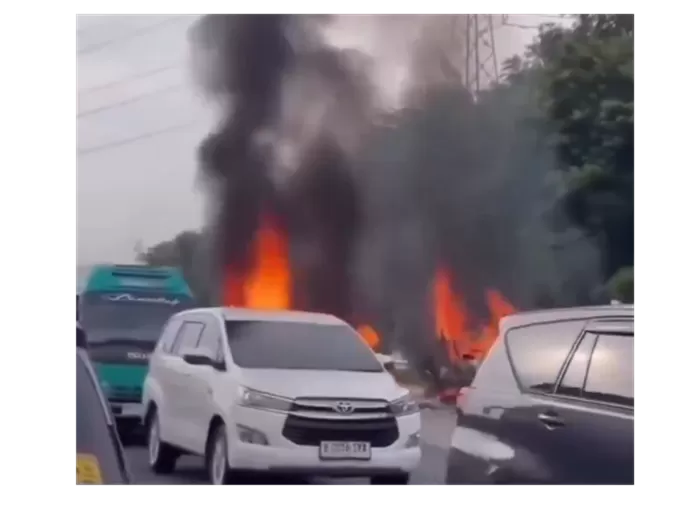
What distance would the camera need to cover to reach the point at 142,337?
544 centimetres

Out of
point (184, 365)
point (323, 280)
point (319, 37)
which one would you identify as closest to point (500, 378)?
point (323, 280)

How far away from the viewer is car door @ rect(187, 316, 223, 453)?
536 centimetres

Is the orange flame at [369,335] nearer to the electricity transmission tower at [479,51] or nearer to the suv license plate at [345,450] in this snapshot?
the suv license plate at [345,450]

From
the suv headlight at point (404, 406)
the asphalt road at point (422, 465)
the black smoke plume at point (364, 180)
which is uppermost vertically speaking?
the black smoke plume at point (364, 180)

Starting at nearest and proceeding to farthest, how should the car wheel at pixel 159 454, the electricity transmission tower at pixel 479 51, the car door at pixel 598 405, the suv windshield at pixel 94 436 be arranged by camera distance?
the suv windshield at pixel 94 436
the car door at pixel 598 405
the car wheel at pixel 159 454
the electricity transmission tower at pixel 479 51

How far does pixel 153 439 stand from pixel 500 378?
1.84 meters

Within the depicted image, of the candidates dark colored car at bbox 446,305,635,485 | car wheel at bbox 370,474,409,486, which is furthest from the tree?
car wheel at bbox 370,474,409,486

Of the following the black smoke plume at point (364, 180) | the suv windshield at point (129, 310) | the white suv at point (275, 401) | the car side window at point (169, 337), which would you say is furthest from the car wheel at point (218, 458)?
the black smoke plume at point (364, 180)

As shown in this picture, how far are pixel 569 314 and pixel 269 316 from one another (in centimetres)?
156

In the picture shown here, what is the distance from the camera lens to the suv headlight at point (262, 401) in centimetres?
527

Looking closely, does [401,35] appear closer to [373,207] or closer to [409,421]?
[373,207]

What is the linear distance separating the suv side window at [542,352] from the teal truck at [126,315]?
173cm

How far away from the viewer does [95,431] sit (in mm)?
3793

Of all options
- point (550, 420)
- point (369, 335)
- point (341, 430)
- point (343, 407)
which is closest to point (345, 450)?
point (341, 430)
